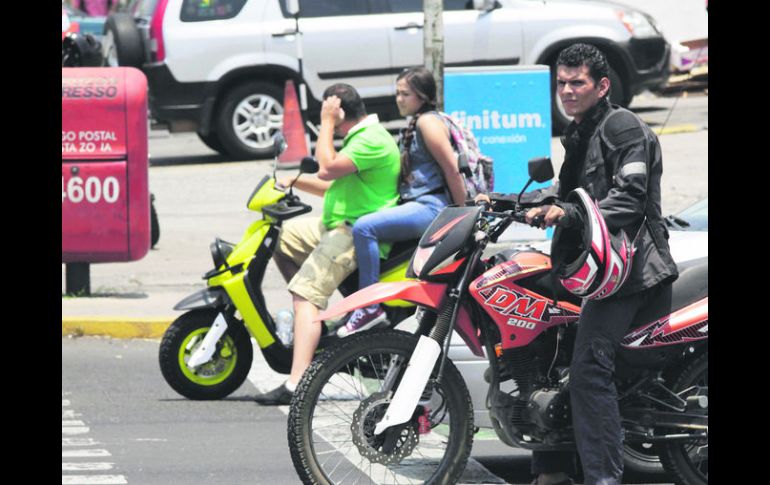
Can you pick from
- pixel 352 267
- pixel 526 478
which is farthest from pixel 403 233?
pixel 526 478

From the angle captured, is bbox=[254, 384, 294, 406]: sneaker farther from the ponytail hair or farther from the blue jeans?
the ponytail hair

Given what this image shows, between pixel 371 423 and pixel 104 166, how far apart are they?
17.8ft

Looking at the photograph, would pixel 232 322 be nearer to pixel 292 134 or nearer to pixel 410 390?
pixel 410 390

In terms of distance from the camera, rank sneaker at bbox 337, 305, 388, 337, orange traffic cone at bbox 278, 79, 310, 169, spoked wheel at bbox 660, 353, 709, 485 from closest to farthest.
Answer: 1. spoked wheel at bbox 660, 353, 709, 485
2. sneaker at bbox 337, 305, 388, 337
3. orange traffic cone at bbox 278, 79, 310, 169

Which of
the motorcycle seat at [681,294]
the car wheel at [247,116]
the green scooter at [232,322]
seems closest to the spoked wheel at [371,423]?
the motorcycle seat at [681,294]

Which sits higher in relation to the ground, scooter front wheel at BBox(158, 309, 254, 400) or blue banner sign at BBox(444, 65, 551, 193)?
blue banner sign at BBox(444, 65, 551, 193)

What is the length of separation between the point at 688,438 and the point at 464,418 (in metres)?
0.81

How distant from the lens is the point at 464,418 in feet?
17.0

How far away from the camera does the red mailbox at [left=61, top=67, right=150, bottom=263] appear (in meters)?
9.94

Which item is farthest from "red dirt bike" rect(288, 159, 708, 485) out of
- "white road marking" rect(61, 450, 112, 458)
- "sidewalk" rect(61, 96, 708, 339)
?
"sidewalk" rect(61, 96, 708, 339)

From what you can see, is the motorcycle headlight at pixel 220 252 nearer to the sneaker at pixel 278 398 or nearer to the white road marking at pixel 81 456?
the sneaker at pixel 278 398

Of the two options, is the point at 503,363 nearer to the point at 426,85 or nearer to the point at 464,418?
the point at 464,418

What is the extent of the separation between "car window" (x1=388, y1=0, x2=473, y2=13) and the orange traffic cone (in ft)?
4.72

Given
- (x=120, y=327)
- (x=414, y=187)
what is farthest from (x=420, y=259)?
(x=120, y=327)
